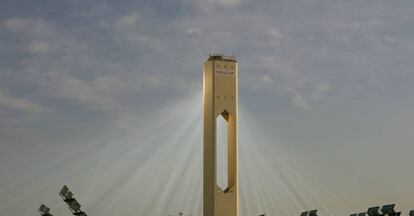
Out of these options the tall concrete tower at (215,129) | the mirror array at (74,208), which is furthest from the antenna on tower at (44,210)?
the tall concrete tower at (215,129)

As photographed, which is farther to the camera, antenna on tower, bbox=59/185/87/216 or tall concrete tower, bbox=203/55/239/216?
tall concrete tower, bbox=203/55/239/216

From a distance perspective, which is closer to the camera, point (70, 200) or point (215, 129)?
point (70, 200)

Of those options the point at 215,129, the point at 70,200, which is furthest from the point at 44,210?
the point at 215,129

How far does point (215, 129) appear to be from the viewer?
77.4 metres

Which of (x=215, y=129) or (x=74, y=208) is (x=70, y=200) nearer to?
(x=74, y=208)

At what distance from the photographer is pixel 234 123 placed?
78688 mm

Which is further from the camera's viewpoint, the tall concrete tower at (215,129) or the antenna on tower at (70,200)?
the tall concrete tower at (215,129)

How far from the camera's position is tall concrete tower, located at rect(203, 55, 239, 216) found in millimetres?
76688

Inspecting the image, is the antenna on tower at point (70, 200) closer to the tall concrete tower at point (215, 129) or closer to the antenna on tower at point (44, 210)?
the antenna on tower at point (44, 210)

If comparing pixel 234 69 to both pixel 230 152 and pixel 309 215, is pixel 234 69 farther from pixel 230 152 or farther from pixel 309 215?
pixel 309 215

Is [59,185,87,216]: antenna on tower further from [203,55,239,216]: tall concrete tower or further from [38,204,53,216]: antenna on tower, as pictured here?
[203,55,239,216]: tall concrete tower

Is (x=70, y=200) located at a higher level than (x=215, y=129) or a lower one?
lower

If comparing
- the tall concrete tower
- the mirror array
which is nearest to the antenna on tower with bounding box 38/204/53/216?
the mirror array

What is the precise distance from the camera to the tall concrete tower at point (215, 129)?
3019 inches
